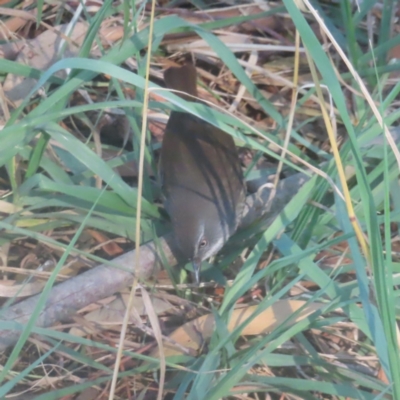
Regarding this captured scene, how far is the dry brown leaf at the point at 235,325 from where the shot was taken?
205 cm

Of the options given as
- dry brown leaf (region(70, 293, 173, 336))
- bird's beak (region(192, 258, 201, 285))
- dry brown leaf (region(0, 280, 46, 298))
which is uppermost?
dry brown leaf (region(0, 280, 46, 298))

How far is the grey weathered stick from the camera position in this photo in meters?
1.91

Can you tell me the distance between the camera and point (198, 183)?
2455 mm

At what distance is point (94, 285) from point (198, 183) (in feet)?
2.26

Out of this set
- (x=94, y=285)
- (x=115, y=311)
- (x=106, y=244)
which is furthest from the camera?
(x=106, y=244)

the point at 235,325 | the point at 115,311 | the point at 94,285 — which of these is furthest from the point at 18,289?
the point at 235,325

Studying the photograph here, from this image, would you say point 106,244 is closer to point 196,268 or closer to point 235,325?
point 196,268

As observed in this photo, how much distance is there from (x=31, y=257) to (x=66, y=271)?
0.21m

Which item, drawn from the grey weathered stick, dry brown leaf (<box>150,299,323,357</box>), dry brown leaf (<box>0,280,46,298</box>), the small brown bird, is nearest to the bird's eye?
the small brown bird

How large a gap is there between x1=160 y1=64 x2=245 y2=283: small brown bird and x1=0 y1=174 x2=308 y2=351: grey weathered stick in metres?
0.11

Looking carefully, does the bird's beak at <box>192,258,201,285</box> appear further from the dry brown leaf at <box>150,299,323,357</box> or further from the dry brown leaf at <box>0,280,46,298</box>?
the dry brown leaf at <box>0,280,46,298</box>

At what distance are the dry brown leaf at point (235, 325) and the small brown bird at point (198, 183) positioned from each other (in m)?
0.20

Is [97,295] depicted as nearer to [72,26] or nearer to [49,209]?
[49,209]

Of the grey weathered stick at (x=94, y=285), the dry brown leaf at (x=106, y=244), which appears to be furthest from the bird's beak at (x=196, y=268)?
the dry brown leaf at (x=106, y=244)
